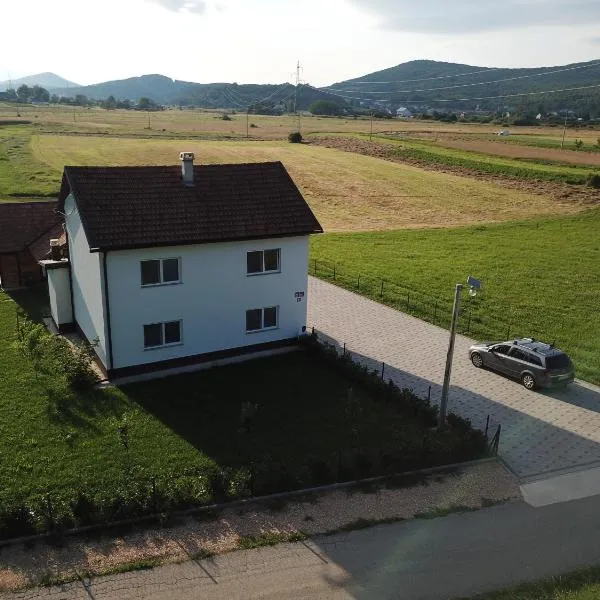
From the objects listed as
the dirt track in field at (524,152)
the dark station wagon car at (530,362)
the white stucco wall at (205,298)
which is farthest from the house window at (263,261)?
the dirt track in field at (524,152)

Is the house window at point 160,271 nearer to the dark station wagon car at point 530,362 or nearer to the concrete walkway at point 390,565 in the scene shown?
the concrete walkway at point 390,565

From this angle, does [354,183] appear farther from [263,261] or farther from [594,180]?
[263,261]

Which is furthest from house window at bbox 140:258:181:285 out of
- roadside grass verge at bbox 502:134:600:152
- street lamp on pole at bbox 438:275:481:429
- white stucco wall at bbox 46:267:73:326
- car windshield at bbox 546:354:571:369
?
roadside grass verge at bbox 502:134:600:152

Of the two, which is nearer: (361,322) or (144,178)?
(144,178)

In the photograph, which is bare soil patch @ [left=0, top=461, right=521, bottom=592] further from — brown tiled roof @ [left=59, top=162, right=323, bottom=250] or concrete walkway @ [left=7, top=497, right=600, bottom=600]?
brown tiled roof @ [left=59, top=162, right=323, bottom=250]

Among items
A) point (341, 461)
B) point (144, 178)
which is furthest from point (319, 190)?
point (341, 461)

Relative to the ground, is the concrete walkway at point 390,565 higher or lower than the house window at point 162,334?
lower

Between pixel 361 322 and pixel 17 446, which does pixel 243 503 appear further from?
pixel 361 322
